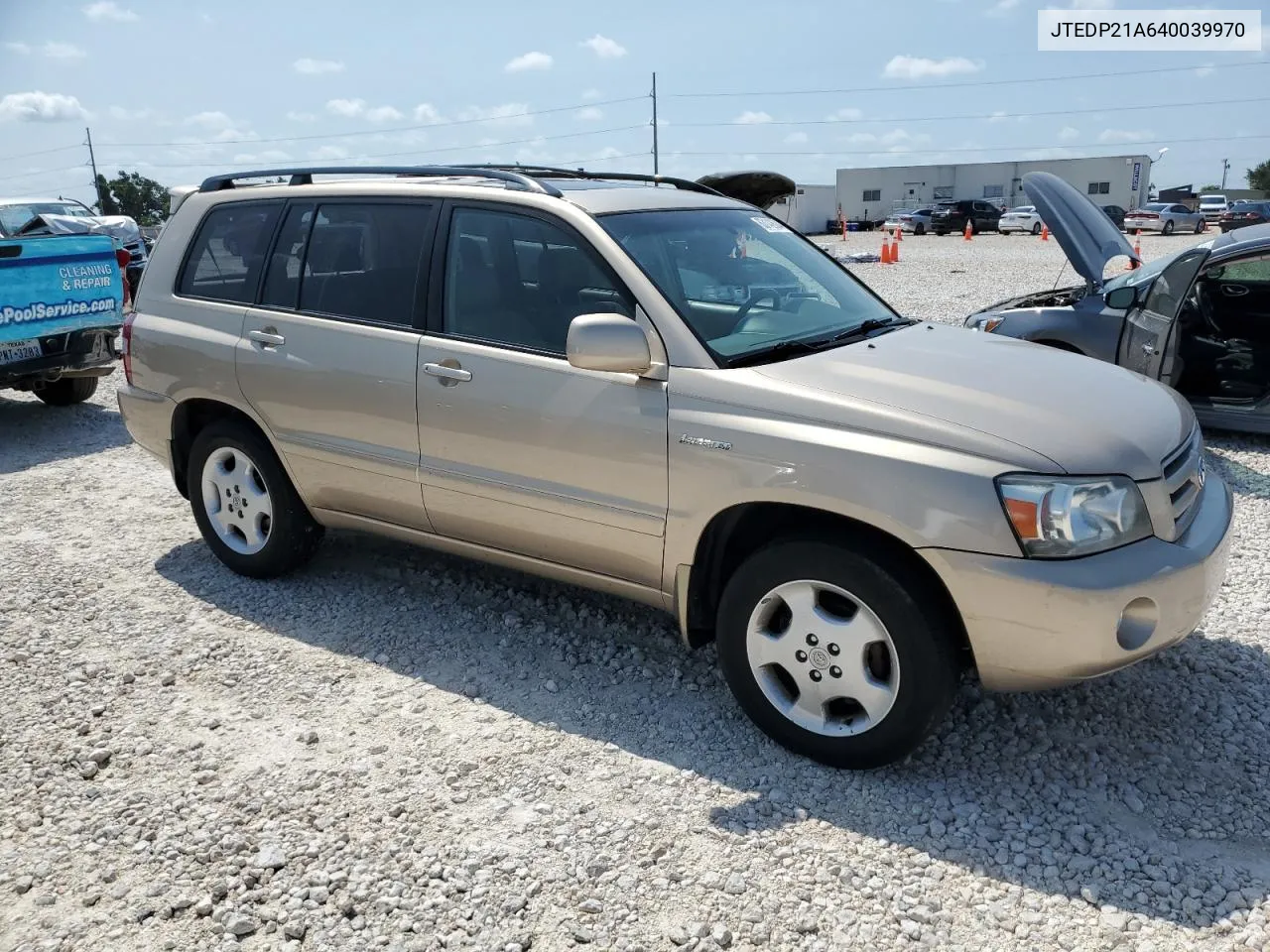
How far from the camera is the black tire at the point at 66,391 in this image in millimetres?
9273

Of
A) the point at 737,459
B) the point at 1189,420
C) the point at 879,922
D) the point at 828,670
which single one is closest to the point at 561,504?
the point at 737,459

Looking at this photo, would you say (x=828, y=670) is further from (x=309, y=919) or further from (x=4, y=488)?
(x=4, y=488)

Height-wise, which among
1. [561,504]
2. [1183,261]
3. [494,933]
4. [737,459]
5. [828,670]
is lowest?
[494,933]

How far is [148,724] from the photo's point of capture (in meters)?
3.76

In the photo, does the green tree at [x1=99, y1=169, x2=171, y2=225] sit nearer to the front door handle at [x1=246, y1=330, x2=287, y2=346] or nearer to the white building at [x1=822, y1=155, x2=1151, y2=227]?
the white building at [x1=822, y1=155, x2=1151, y2=227]

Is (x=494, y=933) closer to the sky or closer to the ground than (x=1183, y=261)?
closer to the ground

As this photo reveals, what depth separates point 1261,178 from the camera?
8075 centimetres

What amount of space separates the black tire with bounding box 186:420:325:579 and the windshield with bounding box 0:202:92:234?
1120 centimetres

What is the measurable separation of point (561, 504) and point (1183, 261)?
5298 mm

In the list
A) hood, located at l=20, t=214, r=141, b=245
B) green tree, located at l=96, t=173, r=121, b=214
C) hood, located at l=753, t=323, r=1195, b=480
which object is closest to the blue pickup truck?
hood, located at l=20, t=214, r=141, b=245

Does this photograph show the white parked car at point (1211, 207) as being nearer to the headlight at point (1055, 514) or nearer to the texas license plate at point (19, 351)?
the texas license plate at point (19, 351)

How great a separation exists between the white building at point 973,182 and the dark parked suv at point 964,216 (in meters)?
8.76

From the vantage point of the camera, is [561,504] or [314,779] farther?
[561,504]

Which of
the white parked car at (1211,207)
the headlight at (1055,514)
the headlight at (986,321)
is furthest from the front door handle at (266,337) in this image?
the white parked car at (1211,207)
